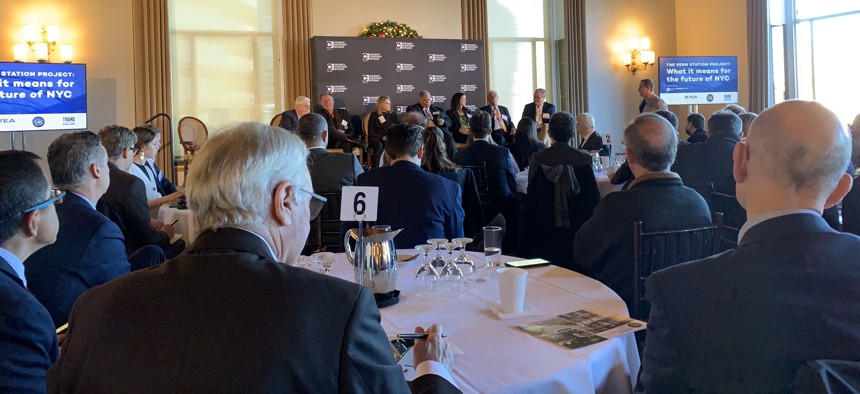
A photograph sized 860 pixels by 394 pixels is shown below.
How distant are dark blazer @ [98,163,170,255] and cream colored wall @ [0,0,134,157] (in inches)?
257

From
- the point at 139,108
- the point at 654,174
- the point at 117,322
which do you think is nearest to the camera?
the point at 117,322

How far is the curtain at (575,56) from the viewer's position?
12930 mm

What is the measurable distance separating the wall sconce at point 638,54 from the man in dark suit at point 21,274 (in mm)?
12516

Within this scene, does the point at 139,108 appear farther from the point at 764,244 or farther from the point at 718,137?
the point at 764,244

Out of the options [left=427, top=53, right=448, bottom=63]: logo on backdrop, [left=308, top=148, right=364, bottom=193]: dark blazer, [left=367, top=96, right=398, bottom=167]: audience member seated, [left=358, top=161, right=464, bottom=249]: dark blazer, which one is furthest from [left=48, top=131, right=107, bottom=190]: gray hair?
[left=427, top=53, right=448, bottom=63]: logo on backdrop

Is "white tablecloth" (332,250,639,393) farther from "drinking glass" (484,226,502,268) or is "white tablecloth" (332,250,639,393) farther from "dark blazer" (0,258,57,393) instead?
"dark blazer" (0,258,57,393)

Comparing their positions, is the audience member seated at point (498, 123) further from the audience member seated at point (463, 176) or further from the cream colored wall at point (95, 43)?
the audience member seated at point (463, 176)

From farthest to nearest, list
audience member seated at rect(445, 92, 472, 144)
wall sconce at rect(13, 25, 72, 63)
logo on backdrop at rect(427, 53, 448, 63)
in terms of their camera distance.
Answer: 1. logo on backdrop at rect(427, 53, 448, 63)
2. audience member seated at rect(445, 92, 472, 144)
3. wall sconce at rect(13, 25, 72, 63)

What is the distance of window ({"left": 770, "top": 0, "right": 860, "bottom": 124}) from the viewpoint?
35.1 feet

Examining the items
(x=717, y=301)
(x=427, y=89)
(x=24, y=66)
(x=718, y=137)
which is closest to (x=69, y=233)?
(x=717, y=301)

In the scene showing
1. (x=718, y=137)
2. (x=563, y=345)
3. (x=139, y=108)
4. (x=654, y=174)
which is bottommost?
(x=563, y=345)

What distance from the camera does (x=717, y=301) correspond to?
1.44 metres

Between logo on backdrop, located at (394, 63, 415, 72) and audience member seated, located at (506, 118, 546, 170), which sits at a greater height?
logo on backdrop, located at (394, 63, 415, 72)

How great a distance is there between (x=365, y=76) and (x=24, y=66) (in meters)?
4.69
